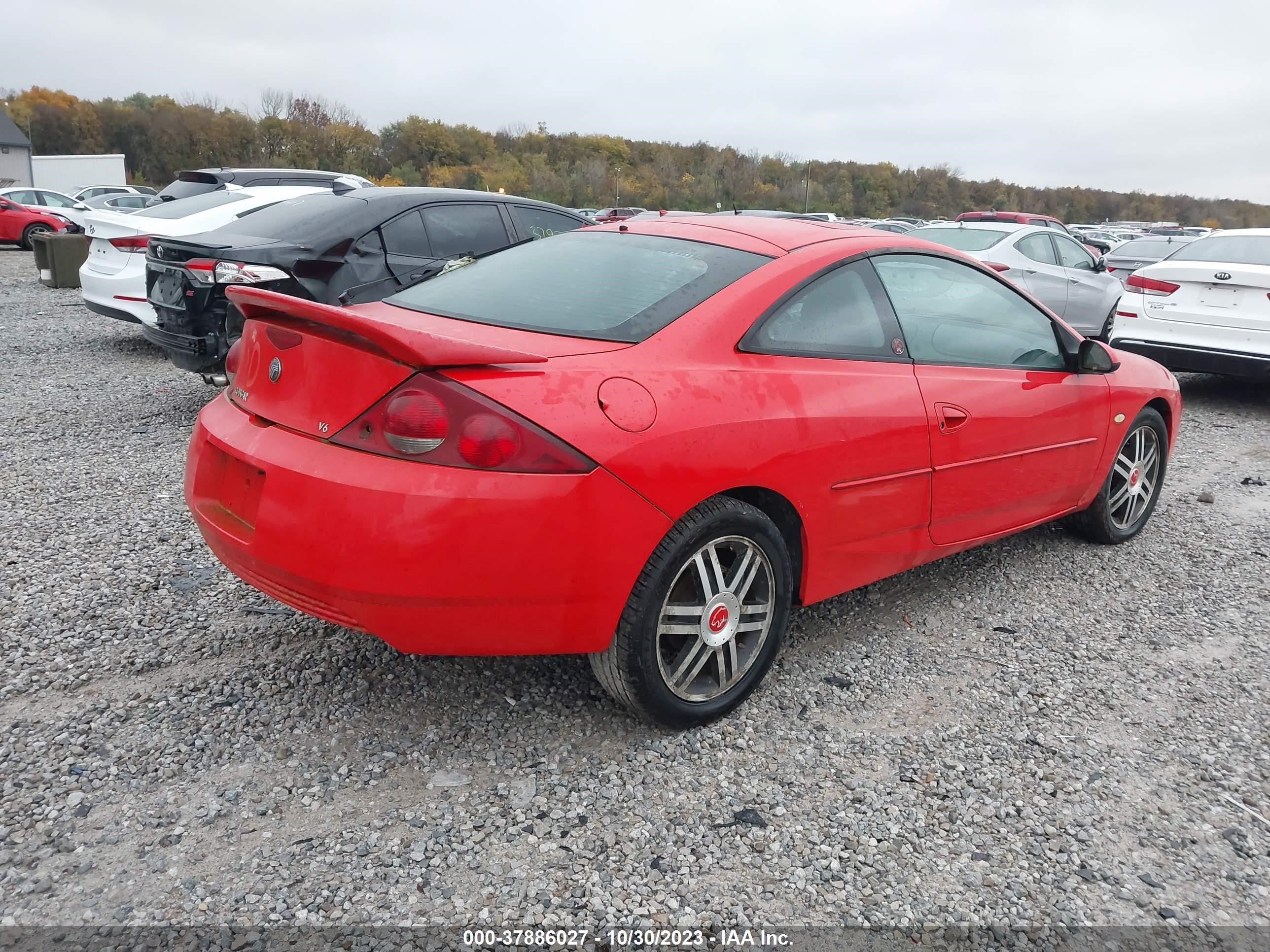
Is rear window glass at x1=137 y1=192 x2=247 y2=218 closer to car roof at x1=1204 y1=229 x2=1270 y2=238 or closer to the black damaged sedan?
the black damaged sedan

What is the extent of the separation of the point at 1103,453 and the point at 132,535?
453 centimetres

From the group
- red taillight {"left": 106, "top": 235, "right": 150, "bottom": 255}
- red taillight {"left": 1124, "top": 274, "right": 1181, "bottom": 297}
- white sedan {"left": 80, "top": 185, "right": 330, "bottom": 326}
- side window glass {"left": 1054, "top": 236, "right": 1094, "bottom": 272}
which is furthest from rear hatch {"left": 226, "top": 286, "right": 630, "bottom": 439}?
side window glass {"left": 1054, "top": 236, "right": 1094, "bottom": 272}

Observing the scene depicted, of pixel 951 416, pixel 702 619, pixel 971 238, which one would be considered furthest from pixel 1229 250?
pixel 702 619

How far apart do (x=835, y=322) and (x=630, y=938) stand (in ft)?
6.68

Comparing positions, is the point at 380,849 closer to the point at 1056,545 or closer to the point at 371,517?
the point at 371,517

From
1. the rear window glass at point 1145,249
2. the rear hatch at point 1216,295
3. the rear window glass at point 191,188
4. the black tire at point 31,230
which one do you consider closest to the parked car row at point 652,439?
the rear hatch at point 1216,295

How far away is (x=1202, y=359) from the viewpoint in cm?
795

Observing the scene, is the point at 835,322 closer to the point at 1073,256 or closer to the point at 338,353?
the point at 338,353

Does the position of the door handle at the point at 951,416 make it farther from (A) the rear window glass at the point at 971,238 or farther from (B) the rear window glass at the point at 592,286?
(A) the rear window glass at the point at 971,238

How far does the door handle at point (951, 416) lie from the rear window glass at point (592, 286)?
86 cm

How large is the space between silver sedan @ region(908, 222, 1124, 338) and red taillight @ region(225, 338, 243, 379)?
871 centimetres

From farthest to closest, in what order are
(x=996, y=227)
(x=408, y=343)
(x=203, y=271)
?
(x=996, y=227)
(x=203, y=271)
(x=408, y=343)

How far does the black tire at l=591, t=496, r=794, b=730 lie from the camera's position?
102 inches

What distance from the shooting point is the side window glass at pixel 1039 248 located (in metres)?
10.6
